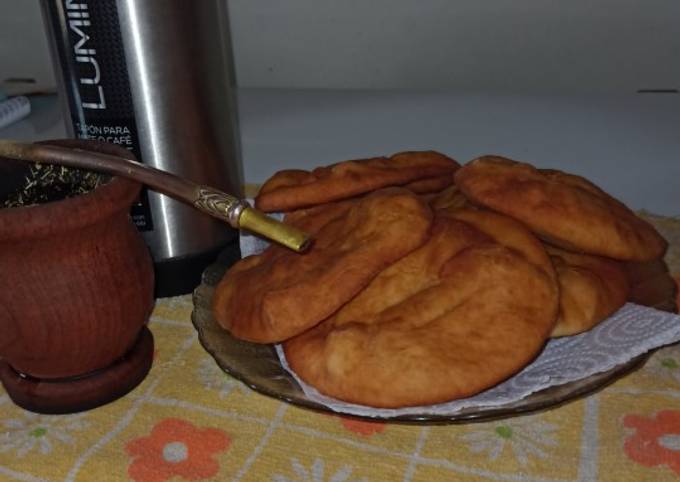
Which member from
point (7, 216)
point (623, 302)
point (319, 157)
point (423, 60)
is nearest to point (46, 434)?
point (7, 216)

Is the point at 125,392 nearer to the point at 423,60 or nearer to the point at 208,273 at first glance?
the point at 208,273

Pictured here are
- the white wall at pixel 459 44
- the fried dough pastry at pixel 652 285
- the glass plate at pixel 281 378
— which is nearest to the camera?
the glass plate at pixel 281 378

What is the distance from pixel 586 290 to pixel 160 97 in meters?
0.41

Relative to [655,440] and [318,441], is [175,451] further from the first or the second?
[655,440]

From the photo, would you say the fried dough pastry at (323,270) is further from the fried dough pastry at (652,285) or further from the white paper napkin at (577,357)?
the fried dough pastry at (652,285)

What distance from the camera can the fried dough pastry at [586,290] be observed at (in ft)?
1.88

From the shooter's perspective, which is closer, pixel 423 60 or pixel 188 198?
pixel 188 198

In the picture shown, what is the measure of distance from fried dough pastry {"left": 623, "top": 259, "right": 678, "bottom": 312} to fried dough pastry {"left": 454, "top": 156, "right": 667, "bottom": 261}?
26 millimetres

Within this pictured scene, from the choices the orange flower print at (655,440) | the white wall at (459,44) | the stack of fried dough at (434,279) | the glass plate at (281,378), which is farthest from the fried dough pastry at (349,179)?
the white wall at (459,44)

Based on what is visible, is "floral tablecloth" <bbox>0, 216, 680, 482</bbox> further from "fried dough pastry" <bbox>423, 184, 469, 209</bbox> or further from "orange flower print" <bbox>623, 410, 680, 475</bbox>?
"fried dough pastry" <bbox>423, 184, 469, 209</bbox>

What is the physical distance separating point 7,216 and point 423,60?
46.5 inches

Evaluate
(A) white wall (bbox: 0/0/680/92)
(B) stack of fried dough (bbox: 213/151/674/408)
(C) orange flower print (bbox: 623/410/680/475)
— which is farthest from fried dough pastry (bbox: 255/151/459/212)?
(A) white wall (bbox: 0/0/680/92)

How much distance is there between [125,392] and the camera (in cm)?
60

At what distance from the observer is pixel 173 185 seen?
540 millimetres
